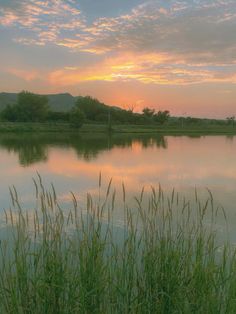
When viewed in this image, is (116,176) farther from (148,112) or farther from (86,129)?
(148,112)

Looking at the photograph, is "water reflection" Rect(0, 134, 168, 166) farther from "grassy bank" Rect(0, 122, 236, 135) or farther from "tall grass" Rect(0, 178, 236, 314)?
"tall grass" Rect(0, 178, 236, 314)

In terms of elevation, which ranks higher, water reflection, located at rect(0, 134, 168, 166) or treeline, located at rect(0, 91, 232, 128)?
treeline, located at rect(0, 91, 232, 128)

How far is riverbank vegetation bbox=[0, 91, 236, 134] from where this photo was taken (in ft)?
203

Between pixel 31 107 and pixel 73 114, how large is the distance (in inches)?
542

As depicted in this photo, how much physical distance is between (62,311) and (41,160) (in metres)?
19.1

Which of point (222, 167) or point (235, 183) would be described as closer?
point (235, 183)

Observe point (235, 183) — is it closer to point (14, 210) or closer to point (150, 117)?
point (14, 210)

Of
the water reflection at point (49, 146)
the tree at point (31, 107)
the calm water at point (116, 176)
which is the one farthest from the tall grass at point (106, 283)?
the tree at point (31, 107)

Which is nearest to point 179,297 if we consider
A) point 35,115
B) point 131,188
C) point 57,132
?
point 131,188

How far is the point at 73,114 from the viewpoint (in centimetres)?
6297

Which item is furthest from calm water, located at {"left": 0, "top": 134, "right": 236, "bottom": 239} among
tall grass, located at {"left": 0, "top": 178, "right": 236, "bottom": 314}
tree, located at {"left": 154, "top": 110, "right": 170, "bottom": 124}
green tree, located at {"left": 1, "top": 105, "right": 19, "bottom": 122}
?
tree, located at {"left": 154, "top": 110, "right": 170, "bottom": 124}

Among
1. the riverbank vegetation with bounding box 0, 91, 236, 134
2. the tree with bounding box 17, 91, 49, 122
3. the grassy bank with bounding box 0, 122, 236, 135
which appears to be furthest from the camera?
the tree with bounding box 17, 91, 49, 122

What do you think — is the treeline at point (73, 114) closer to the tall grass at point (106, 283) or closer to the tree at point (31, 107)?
the tree at point (31, 107)

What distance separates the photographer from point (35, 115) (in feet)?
233
